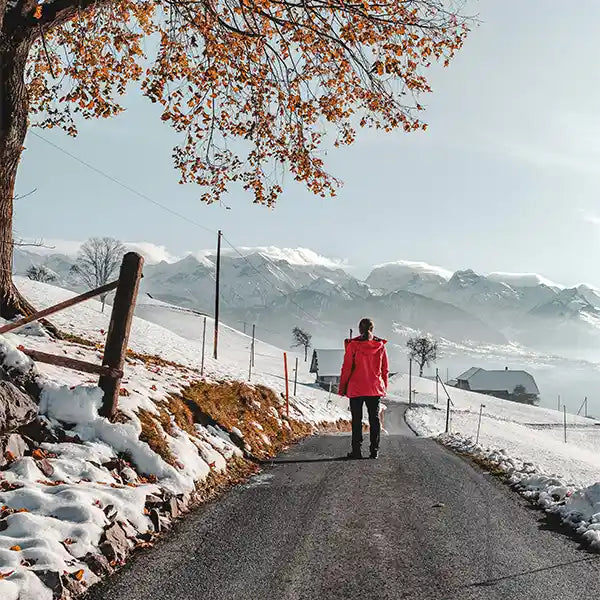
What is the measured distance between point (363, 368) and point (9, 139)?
7.04 metres

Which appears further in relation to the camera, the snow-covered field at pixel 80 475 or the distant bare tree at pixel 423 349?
the distant bare tree at pixel 423 349

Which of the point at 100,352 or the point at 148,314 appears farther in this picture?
the point at 148,314

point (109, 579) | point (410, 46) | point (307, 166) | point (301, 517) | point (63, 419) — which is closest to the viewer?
point (109, 579)

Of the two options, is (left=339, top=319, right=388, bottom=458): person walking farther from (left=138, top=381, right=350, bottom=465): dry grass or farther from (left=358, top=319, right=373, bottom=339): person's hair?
(left=138, top=381, right=350, bottom=465): dry grass

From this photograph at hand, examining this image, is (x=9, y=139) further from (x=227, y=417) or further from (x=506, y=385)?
(x=506, y=385)

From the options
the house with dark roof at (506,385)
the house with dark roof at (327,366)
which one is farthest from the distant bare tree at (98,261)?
the house with dark roof at (506,385)

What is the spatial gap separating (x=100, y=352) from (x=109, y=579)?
6411 millimetres

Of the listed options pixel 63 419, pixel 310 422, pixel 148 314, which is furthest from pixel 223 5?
pixel 148 314

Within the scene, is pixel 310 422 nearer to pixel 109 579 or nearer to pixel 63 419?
pixel 63 419

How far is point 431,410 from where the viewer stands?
71.0m

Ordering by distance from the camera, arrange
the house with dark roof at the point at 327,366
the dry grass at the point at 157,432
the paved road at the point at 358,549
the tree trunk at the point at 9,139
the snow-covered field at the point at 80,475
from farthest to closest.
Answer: the house with dark roof at the point at 327,366 < the tree trunk at the point at 9,139 < the dry grass at the point at 157,432 < the paved road at the point at 358,549 < the snow-covered field at the point at 80,475

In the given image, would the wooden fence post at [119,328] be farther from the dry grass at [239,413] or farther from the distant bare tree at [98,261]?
the distant bare tree at [98,261]

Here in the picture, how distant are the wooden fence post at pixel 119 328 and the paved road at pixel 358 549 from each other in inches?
66.7

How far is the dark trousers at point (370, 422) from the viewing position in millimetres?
9281
